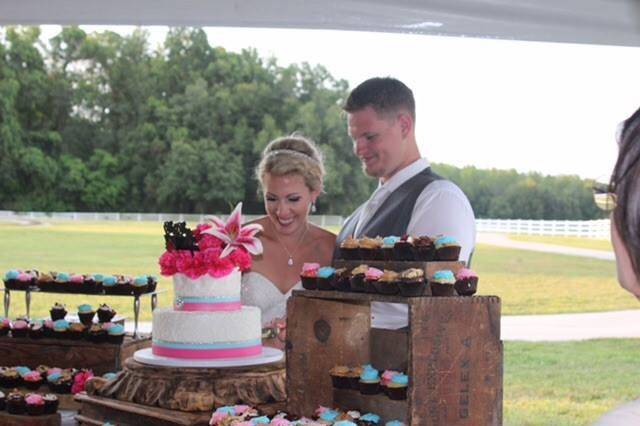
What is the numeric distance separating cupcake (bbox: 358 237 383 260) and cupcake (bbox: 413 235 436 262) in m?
0.15

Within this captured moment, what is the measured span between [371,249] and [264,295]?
1.40 metres

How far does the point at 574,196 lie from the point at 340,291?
6177 millimetres

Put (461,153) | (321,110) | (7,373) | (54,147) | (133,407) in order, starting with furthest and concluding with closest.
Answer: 1. (54,147)
2. (321,110)
3. (461,153)
4. (7,373)
5. (133,407)

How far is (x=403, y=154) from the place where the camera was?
11.6 ft

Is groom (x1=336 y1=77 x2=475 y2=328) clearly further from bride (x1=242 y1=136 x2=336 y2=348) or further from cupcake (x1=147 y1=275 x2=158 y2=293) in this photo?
cupcake (x1=147 y1=275 x2=158 y2=293)

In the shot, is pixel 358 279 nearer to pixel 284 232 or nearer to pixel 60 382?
pixel 284 232

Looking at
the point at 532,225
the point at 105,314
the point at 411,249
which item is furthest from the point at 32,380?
the point at 532,225

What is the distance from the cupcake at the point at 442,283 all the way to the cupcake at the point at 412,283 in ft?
0.10

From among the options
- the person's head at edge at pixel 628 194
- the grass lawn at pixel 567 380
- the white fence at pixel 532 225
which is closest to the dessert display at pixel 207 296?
the person's head at edge at pixel 628 194

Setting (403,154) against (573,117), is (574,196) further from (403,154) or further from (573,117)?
(403,154)

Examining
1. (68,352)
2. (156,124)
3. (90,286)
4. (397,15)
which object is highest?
(156,124)

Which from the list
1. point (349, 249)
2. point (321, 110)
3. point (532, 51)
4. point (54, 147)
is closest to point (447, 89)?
point (532, 51)

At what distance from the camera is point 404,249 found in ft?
8.78

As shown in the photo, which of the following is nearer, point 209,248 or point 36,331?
point 209,248
